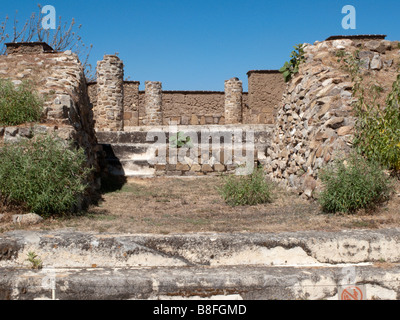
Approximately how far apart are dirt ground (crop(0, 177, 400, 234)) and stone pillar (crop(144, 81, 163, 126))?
10.4 metres

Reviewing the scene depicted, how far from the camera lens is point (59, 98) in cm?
679

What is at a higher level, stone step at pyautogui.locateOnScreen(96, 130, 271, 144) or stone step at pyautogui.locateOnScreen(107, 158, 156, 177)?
stone step at pyautogui.locateOnScreen(96, 130, 271, 144)

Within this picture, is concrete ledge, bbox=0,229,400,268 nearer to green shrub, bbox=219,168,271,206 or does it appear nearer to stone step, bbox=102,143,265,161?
green shrub, bbox=219,168,271,206

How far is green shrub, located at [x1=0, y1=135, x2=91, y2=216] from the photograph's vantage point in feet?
15.4

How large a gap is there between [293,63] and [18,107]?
5.11 m

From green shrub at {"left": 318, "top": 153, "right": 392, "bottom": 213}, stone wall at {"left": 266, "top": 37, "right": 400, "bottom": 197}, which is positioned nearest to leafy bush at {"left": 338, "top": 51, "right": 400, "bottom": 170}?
stone wall at {"left": 266, "top": 37, "right": 400, "bottom": 197}

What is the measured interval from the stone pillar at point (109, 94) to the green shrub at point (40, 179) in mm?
9291

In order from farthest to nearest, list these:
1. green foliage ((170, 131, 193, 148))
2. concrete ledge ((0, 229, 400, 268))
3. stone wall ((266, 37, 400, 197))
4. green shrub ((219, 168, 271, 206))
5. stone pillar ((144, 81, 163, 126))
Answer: stone pillar ((144, 81, 163, 126)) → green foliage ((170, 131, 193, 148)) → green shrub ((219, 168, 271, 206)) → stone wall ((266, 37, 400, 197)) → concrete ledge ((0, 229, 400, 268))

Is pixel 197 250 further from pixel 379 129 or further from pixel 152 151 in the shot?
pixel 152 151

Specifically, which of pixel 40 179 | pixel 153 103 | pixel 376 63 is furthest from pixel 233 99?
pixel 40 179

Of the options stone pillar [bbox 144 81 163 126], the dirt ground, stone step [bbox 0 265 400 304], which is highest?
stone pillar [bbox 144 81 163 126]

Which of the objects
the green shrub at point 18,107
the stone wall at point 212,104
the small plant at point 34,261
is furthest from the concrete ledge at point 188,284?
the stone wall at point 212,104

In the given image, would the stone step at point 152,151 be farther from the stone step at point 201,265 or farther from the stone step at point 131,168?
the stone step at point 201,265
